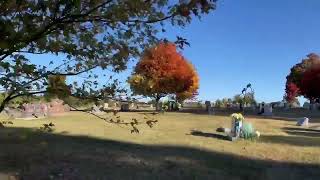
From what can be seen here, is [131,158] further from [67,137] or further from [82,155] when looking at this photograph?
[67,137]

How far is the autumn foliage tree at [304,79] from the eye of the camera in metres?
103

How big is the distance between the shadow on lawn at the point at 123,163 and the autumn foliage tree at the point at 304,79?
87671mm

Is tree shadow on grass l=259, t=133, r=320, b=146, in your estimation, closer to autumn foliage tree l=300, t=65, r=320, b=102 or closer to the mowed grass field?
the mowed grass field

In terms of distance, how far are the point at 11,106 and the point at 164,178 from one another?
5.37m

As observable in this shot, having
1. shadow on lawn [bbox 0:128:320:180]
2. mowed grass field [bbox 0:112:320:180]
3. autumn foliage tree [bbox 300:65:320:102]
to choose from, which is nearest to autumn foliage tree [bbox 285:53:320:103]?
autumn foliage tree [bbox 300:65:320:102]

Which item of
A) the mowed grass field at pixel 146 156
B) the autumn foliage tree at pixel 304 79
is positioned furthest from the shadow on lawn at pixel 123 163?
the autumn foliage tree at pixel 304 79

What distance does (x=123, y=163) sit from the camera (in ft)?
47.1

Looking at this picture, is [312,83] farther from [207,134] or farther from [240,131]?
[240,131]

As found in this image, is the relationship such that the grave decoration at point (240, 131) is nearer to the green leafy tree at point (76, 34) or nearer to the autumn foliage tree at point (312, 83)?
the green leafy tree at point (76, 34)

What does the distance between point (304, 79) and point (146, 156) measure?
309 ft

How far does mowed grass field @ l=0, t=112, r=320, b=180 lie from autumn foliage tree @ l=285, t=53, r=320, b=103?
83.1m

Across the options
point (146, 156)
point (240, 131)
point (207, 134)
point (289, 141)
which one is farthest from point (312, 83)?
point (146, 156)

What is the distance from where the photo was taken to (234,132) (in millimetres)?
22062

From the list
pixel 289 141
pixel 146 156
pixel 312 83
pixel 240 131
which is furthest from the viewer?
pixel 312 83
